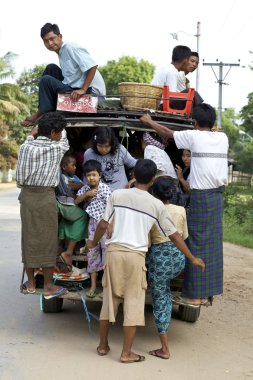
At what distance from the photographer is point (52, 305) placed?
7012 millimetres

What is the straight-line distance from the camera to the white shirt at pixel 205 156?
5777 mm

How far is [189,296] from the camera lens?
583 centimetres

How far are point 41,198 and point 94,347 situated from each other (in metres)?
1.48

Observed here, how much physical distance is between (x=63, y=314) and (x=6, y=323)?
29.8 inches

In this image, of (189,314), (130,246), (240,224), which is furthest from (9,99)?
(130,246)

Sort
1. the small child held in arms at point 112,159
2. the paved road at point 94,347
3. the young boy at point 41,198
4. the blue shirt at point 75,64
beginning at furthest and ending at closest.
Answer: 1. the blue shirt at point 75,64
2. the small child held in arms at point 112,159
3. the young boy at point 41,198
4. the paved road at point 94,347

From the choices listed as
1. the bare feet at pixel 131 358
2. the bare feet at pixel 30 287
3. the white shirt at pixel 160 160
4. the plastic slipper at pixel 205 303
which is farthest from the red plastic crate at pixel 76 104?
the bare feet at pixel 131 358

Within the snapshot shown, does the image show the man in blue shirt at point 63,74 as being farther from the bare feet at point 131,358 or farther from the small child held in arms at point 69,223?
the bare feet at point 131,358

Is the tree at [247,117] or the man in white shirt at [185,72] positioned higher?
the tree at [247,117]

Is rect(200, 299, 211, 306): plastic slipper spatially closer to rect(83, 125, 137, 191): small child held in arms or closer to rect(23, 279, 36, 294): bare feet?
rect(83, 125, 137, 191): small child held in arms

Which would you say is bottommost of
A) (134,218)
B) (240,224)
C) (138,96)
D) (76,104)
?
(240,224)

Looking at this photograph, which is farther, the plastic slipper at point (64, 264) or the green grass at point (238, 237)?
the green grass at point (238, 237)

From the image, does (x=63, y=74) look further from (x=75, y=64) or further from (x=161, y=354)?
(x=161, y=354)

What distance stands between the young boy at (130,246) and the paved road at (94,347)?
33cm
